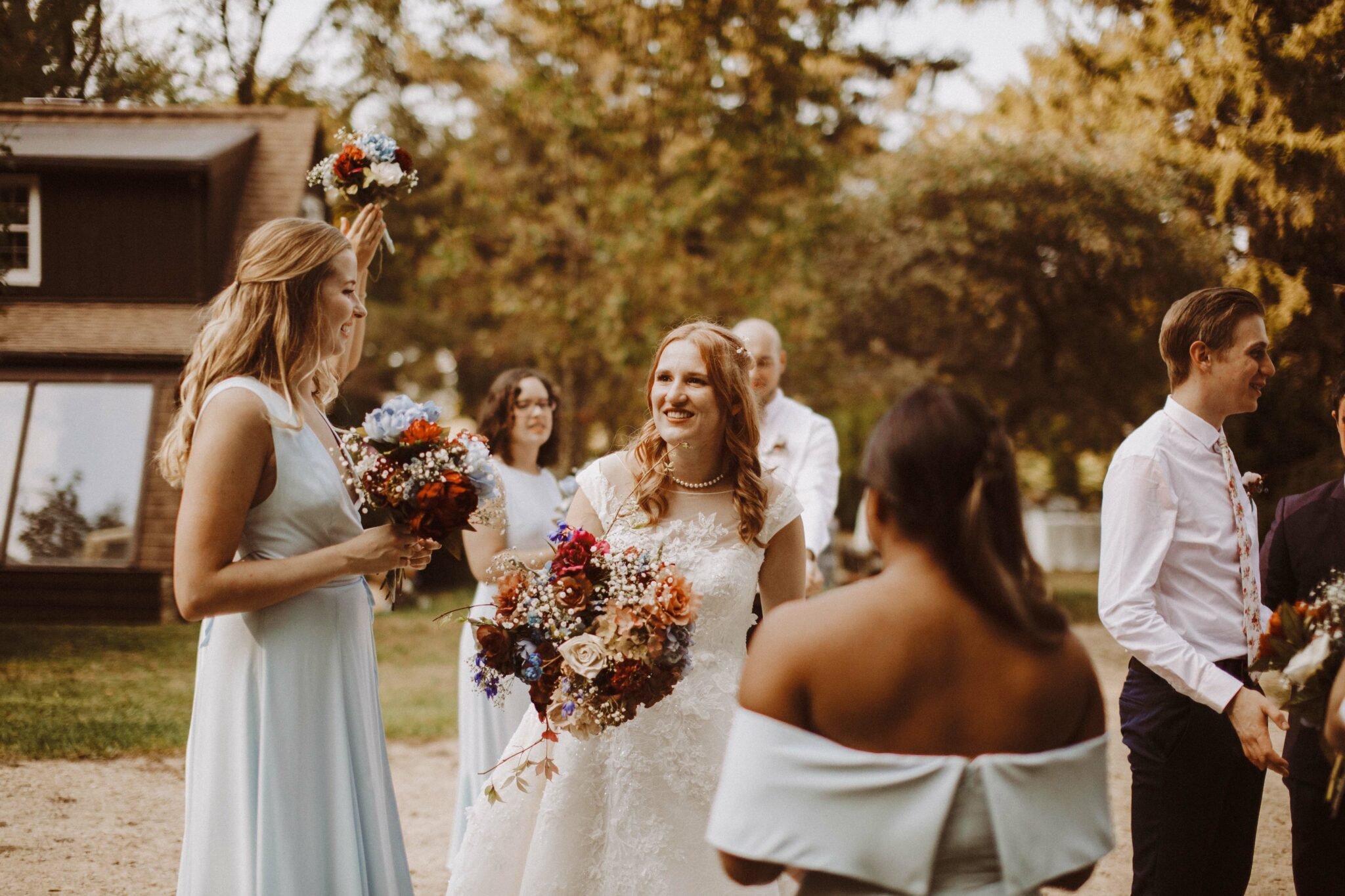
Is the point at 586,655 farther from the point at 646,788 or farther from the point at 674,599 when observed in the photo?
the point at 646,788

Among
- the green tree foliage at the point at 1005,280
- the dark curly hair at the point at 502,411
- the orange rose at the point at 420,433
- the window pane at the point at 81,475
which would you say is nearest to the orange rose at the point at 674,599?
the orange rose at the point at 420,433

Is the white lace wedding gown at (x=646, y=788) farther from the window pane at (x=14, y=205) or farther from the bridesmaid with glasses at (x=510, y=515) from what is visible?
the window pane at (x=14, y=205)

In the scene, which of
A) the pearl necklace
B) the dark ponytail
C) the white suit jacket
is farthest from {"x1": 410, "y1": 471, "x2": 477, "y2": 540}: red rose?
the white suit jacket

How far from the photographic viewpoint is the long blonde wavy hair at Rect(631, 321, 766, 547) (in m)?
3.56

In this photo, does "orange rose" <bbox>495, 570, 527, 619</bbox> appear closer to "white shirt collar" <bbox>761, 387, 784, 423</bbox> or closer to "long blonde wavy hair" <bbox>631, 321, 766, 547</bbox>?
"long blonde wavy hair" <bbox>631, 321, 766, 547</bbox>

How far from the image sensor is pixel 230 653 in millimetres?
2676

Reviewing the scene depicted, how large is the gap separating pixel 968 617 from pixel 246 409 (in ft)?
5.74

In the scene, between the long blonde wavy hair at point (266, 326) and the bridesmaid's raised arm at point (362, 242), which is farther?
the bridesmaid's raised arm at point (362, 242)

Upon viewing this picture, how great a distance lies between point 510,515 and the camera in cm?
576

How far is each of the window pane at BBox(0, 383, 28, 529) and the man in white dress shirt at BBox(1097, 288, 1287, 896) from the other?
17.4 feet

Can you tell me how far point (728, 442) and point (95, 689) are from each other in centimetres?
462

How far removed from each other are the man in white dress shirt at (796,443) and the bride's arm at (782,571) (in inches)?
96.2

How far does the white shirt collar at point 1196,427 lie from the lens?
11.8ft

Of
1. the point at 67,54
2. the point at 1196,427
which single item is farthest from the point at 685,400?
the point at 67,54
